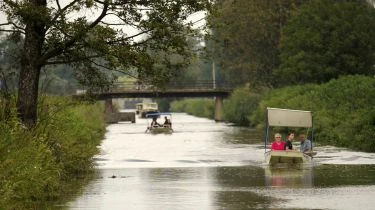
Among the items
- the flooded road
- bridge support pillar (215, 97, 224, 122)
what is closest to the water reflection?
the flooded road

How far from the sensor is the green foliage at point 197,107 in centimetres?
12962

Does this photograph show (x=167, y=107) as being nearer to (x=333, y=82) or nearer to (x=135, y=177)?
(x=333, y=82)

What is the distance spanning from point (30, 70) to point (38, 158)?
6.64 m

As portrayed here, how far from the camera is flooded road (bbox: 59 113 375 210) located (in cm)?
2062

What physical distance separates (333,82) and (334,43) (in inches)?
256

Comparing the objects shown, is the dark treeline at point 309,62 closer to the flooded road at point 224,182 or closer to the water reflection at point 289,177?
the flooded road at point 224,182

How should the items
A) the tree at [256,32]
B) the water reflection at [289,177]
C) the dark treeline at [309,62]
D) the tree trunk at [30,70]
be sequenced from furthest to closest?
the tree at [256,32] → the dark treeline at [309,62] → the tree trunk at [30,70] → the water reflection at [289,177]

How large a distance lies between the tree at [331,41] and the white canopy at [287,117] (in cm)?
3531

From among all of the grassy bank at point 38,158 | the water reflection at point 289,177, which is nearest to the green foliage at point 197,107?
the water reflection at point 289,177

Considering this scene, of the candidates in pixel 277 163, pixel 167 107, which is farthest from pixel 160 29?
pixel 167 107

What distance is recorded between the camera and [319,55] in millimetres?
72625

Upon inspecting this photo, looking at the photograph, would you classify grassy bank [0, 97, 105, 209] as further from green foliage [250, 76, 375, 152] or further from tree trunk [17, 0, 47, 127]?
green foliage [250, 76, 375, 152]

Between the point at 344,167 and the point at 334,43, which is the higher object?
the point at 334,43

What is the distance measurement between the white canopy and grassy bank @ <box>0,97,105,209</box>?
8.32 m
